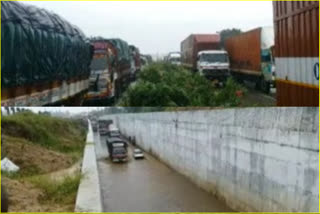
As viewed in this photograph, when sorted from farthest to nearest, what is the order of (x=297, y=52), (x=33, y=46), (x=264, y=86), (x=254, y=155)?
(x=264, y=86) → (x=254, y=155) → (x=297, y=52) → (x=33, y=46)

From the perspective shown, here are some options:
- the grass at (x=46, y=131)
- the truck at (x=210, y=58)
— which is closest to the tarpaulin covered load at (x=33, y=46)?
the grass at (x=46, y=131)

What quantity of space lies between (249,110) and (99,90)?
438 centimetres

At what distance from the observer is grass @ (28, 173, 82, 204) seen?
1502 centimetres

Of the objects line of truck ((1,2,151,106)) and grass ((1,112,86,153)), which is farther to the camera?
grass ((1,112,86,153))

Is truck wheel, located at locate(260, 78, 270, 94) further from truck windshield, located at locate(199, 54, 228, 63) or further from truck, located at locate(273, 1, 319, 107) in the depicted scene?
truck, located at locate(273, 1, 319, 107)

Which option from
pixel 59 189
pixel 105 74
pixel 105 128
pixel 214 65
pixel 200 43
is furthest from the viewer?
pixel 105 128

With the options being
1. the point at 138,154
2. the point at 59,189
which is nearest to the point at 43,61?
the point at 59,189

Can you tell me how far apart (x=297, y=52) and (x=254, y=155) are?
3.07 metres

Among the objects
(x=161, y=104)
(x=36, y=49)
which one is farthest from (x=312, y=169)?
(x=161, y=104)

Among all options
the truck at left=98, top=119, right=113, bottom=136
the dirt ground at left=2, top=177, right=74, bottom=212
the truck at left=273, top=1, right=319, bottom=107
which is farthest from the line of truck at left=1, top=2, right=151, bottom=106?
the truck at left=98, top=119, right=113, bottom=136

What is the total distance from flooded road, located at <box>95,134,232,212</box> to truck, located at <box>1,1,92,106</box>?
5517 mm

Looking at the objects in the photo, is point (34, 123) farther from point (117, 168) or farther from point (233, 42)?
point (233, 42)

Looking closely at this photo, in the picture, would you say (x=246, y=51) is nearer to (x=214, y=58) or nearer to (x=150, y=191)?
(x=214, y=58)

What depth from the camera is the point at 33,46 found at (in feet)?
24.7
